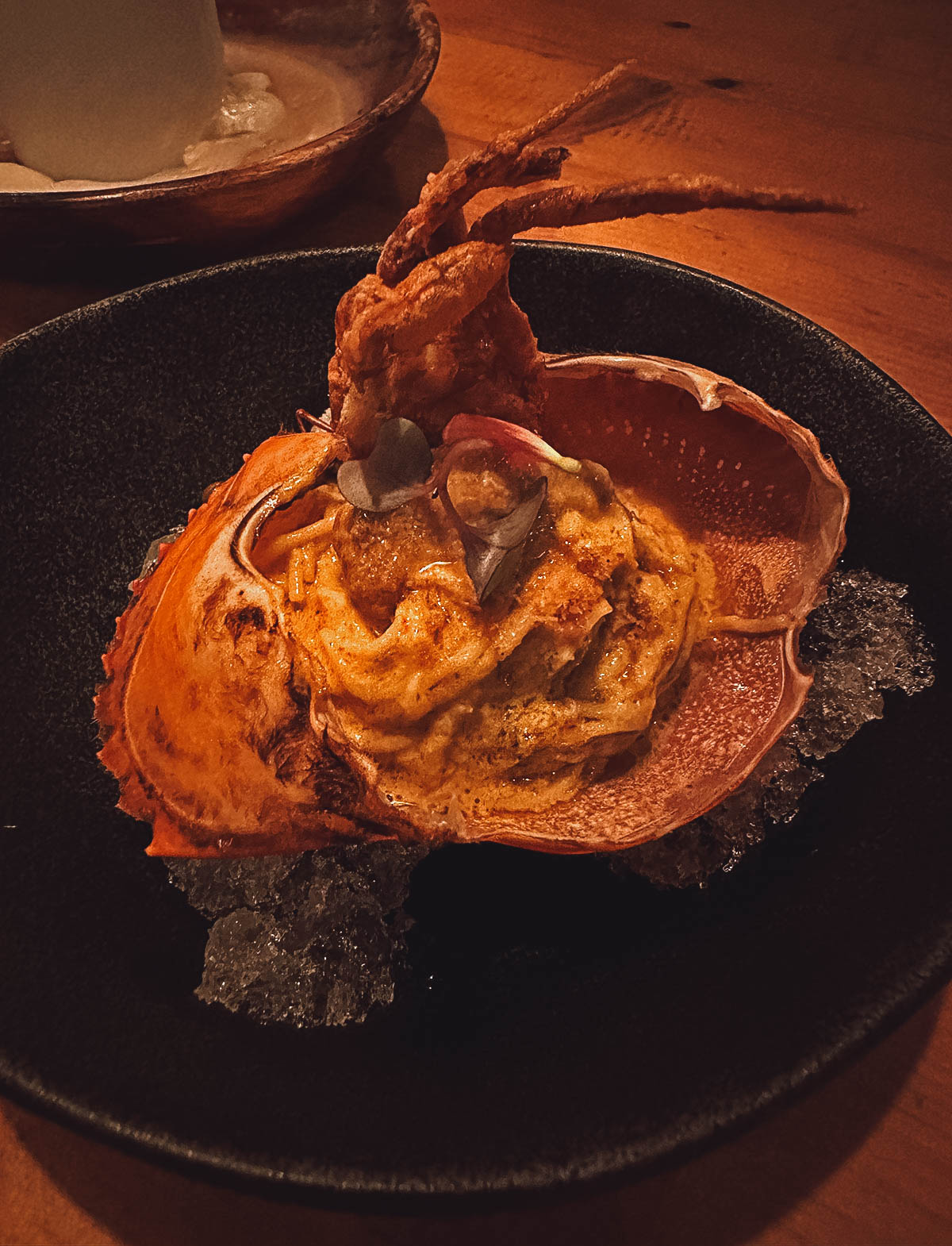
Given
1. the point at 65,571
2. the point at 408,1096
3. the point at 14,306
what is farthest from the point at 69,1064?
the point at 14,306

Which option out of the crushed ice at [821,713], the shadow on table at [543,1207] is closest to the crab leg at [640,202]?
the crushed ice at [821,713]

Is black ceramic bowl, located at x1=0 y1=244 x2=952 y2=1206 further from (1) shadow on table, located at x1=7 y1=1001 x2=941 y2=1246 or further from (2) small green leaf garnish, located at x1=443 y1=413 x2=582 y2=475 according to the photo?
(2) small green leaf garnish, located at x1=443 y1=413 x2=582 y2=475

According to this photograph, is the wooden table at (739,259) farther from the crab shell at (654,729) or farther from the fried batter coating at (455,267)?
the fried batter coating at (455,267)

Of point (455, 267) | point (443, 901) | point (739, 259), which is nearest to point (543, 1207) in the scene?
point (443, 901)

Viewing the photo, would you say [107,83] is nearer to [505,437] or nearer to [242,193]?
[242,193]

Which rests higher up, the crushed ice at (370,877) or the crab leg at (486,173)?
the crab leg at (486,173)

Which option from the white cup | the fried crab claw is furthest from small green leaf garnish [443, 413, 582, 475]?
the white cup
